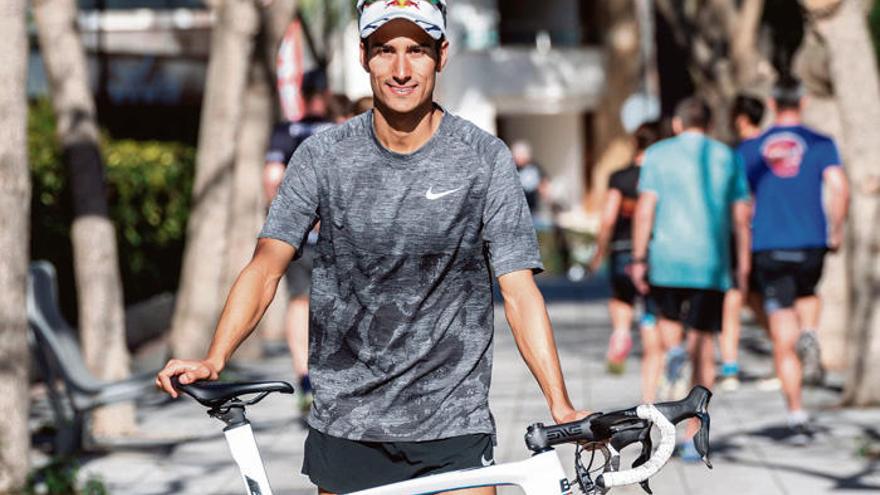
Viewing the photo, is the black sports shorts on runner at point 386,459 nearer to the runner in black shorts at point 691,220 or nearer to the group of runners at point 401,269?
the group of runners at point 401,269

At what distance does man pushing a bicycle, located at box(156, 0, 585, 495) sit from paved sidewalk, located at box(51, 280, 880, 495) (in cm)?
405

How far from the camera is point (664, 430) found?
3.35 m

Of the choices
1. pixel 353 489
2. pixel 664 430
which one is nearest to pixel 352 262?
pixel 353 489

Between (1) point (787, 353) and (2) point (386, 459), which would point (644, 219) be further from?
(2) point (386, 459)

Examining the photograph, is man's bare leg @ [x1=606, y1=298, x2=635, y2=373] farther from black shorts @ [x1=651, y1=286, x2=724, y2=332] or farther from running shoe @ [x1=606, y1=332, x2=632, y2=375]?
black shorts @ [x1=651, y1=286, x2=724, y2=332]

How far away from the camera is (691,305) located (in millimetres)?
9266

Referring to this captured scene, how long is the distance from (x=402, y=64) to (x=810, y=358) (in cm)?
741

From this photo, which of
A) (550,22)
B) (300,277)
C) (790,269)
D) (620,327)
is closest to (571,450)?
(790,269)

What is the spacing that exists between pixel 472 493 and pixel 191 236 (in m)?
8.44

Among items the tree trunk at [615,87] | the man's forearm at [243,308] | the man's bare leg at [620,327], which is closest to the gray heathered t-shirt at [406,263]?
the man's forearm at [243,308]

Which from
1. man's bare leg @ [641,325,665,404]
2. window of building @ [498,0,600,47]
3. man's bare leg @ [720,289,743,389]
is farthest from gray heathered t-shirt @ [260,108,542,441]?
window of building @ [498,0,600,47]

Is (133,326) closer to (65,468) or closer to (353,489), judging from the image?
(65,468)

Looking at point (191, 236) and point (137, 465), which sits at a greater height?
point (191, 236)

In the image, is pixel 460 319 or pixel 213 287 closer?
→ pixel 460 319
